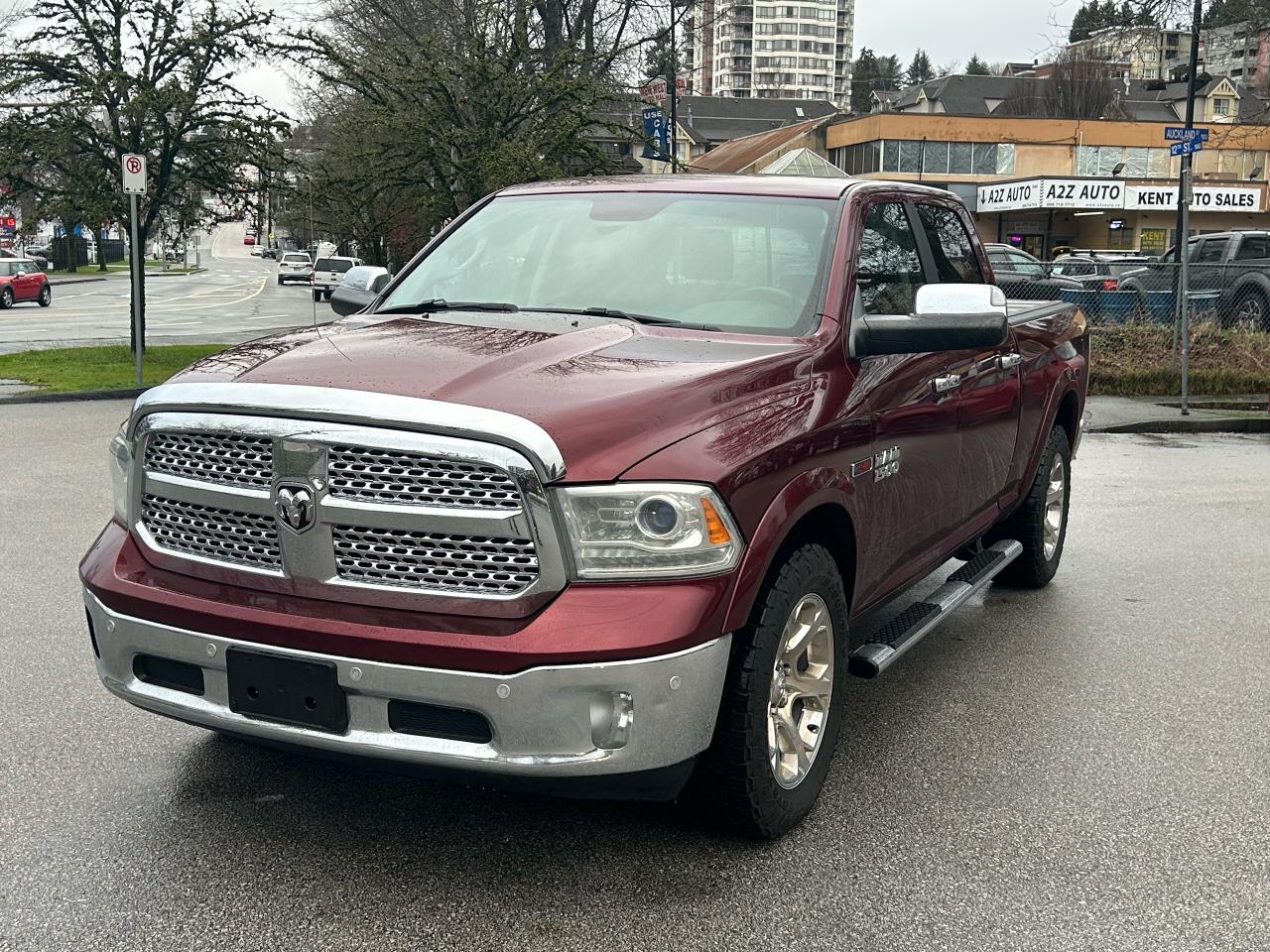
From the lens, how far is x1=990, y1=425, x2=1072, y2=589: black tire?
21.1 feet

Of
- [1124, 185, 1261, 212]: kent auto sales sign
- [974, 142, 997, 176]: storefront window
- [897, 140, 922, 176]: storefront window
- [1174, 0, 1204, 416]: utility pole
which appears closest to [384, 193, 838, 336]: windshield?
[1174, 0, 1204, 416]: utility pole

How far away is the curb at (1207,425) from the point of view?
1416 cm

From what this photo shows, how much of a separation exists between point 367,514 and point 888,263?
2.49 meters

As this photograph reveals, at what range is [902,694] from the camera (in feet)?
16.8

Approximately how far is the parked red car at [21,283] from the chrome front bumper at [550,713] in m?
39.2

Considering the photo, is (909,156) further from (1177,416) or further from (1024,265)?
(1177,416)

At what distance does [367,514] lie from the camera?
3102mm

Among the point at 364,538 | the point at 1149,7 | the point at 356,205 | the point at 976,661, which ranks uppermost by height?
the point at 1149,7

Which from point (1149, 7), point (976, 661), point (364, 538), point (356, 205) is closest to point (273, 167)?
point (356, 205)

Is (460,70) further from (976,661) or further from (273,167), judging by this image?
(976,661)

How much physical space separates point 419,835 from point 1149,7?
2121cm

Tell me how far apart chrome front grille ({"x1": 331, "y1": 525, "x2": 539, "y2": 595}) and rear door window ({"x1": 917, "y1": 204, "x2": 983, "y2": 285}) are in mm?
2944

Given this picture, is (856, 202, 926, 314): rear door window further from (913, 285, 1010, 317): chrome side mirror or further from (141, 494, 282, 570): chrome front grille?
(141, 494, 282, 570): chrome front grille

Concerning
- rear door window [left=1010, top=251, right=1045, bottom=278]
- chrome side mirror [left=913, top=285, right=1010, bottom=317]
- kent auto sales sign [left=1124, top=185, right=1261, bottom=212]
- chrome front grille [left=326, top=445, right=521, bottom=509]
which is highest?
kent auto sales sign [left=1124, top=185, right=1261, bottom=212]
